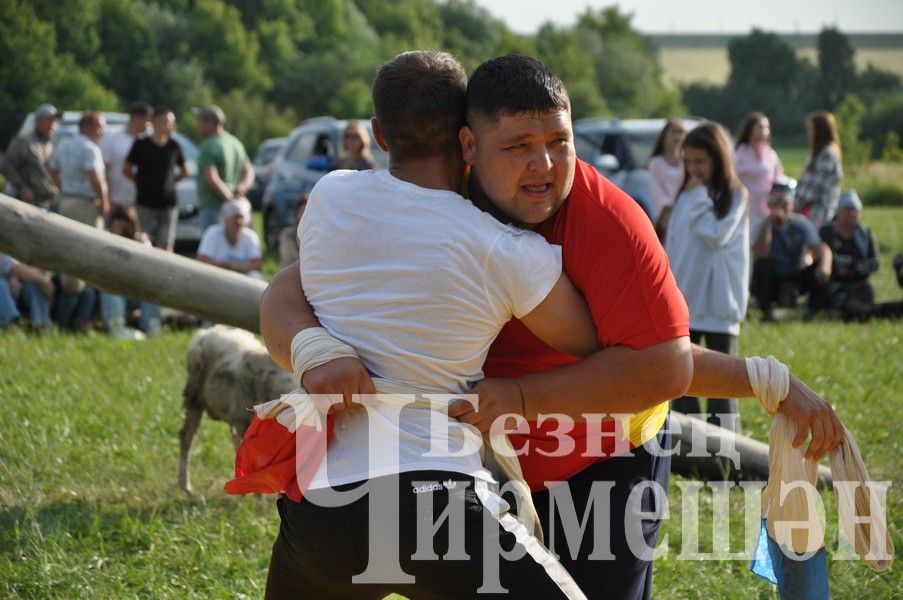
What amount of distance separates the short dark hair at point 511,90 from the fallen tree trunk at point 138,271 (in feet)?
10.1

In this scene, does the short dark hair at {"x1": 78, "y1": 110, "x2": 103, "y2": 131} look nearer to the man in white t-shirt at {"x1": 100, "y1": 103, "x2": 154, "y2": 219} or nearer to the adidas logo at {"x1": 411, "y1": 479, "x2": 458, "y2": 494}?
the man in white t-shirt at {"x1": 100, "y1": 103, "x2": 154, "y2": 219}

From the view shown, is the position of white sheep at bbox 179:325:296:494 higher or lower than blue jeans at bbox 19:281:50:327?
higher

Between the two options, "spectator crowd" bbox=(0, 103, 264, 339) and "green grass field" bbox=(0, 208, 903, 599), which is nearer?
"green grass field" bbox=(0, 208, 903, 599)

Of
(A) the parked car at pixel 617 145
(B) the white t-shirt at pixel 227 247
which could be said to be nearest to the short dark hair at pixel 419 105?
(B) the white t-shirt at pixel 227 247

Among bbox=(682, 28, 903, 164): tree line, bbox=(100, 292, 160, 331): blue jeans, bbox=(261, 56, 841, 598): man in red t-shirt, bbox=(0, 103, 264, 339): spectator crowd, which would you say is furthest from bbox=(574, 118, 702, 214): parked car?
bbox=(682, 28, 903, 164): tree line

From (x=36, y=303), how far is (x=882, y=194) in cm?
2651

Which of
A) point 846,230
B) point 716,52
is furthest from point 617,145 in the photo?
point 716,52

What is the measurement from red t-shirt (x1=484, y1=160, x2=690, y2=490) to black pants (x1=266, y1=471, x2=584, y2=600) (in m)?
0.45

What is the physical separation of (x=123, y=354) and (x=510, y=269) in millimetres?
7293

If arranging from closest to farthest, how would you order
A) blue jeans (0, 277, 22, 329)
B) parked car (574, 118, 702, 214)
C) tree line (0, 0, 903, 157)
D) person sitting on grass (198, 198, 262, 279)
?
person sitting on grass (198, 198, 262, 279)
blue jeans (0, 277, 22, 329)
parked car (574, 118, 702, 214)
tree line (0, 0, 903, 157)

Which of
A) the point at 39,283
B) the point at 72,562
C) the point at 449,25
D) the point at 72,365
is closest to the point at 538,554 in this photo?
the point at 72,562

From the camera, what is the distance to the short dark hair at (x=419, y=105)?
288cm

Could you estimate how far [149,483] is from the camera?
6.43 m

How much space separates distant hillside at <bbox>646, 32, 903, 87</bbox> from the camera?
86.4 m
